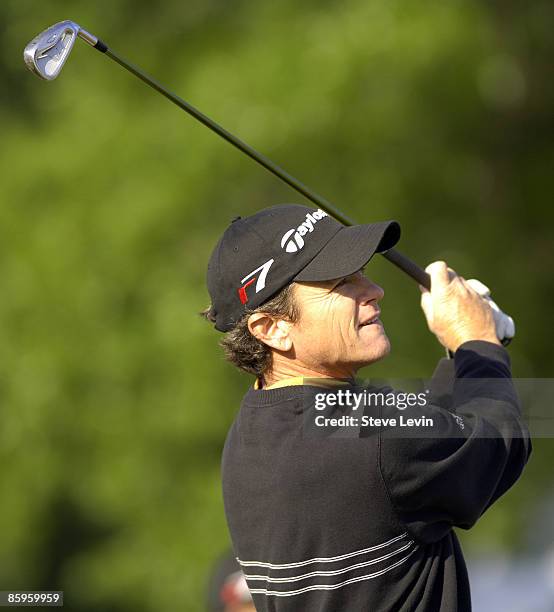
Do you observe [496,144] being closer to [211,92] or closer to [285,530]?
[211,92]

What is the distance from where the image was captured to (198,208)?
25.4 ft

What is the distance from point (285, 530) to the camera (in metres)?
2.48

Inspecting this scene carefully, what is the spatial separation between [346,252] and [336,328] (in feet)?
0.53

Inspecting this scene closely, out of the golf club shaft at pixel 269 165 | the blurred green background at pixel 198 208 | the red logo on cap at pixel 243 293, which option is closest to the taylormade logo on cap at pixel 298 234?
the red logo on cap at pixel 243 293

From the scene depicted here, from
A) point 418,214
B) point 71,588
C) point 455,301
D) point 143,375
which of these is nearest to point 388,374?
point 418,214

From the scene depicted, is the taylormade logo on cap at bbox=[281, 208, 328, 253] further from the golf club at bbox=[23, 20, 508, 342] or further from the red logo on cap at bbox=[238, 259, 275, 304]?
the golf club at bbox=[23, 20, 508, 342]

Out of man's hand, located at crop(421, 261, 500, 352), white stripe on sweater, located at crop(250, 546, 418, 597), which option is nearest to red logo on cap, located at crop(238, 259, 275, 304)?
man's hand, located at crop(421, 261, 500, 352)

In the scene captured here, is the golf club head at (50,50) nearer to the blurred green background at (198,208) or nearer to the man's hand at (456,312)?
the man's hand at (456,312)

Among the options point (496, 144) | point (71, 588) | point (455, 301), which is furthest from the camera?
point (71, 588)

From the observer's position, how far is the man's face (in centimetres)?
252

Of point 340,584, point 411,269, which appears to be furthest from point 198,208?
point 340,584

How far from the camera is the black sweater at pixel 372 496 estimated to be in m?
2.38

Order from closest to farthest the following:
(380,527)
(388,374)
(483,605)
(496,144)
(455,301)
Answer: (380,527) → (455,301) → (483,605) → (388,374) → (496,144)

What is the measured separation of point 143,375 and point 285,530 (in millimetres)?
5557
